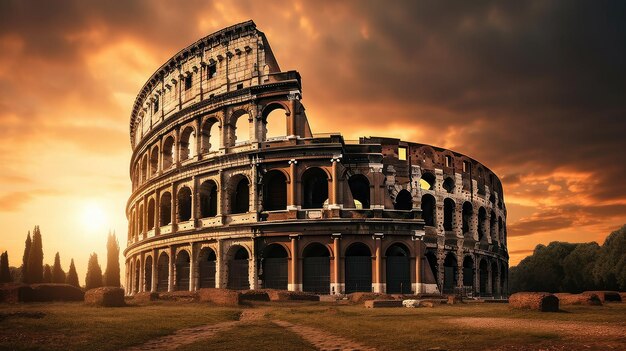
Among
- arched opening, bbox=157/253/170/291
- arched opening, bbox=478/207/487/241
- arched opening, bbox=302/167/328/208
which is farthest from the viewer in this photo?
arched opening, bbox=478/207/487/241

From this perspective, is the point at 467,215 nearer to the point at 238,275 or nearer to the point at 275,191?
the point at 275,191

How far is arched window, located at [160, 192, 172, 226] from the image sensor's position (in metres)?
39.1

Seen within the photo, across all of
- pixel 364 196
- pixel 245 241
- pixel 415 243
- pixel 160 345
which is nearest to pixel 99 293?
pixel 160 345

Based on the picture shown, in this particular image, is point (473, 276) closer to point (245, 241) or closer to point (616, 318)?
point (245, 241)

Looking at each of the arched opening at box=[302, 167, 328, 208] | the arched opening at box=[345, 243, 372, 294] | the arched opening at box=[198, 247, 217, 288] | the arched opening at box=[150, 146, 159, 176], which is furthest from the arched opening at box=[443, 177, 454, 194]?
the arched opening at box=[150, 146, 159, 176]

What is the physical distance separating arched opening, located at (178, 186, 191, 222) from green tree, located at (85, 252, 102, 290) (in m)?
30.6

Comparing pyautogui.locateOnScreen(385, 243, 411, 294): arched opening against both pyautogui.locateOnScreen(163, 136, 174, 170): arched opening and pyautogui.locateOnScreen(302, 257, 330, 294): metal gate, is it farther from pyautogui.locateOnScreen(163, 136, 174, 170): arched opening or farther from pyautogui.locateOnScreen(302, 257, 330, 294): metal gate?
pyautogui.locateOnScreen(163, 136, 174, 170): arched opening

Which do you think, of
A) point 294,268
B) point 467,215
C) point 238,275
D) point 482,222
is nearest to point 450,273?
point 467,215

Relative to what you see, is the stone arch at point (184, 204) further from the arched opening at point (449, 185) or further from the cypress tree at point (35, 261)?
the cypress tree at point (35, 261)

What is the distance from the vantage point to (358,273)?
31.5 metres

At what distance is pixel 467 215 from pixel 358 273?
1522cm

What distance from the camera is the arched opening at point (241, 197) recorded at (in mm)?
34781

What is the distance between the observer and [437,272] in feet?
125

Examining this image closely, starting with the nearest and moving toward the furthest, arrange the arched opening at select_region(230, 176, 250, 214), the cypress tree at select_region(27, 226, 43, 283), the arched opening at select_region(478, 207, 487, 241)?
the arched opening at select_region(230, 176, 250, 214), the arched opening at select_region(478, 207, 487, 241), the cypress tree at select_region(27, 226, 43, 283)
